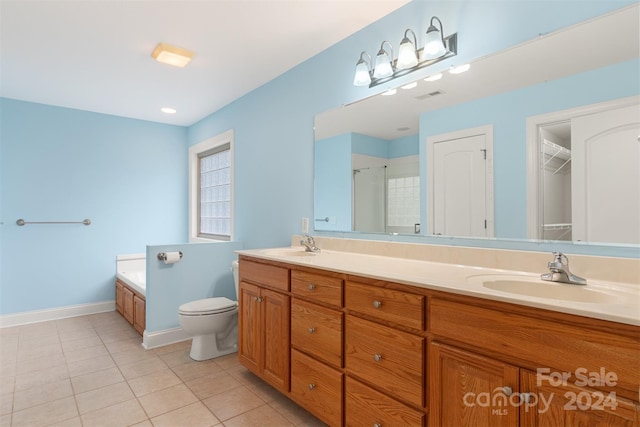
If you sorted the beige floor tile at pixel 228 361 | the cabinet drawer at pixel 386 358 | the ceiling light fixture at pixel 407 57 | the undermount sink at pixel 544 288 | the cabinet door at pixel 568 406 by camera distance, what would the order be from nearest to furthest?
the cabinet door at pixel 568 406, the undermount sink at pixel 544 288, the cabinet drawer at pixel 386 358, the ceiling light fixture at pixel 407 57, the beige floor tile at pixel 228 361

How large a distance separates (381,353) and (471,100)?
1.26 metres

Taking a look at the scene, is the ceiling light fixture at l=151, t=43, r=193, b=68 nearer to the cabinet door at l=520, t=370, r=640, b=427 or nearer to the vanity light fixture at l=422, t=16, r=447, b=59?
the vanity light fixture at l=422, t=16, r=447, b=59

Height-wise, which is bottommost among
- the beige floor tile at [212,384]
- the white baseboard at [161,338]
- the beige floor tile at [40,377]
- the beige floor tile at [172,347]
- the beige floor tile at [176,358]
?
the beige floor tile at [172,347]

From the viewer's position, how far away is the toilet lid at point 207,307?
8.50 feet

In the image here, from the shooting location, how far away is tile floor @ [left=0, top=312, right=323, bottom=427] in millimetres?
1888

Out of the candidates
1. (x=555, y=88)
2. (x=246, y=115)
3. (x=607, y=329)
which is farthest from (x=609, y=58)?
(x=246, y=115)

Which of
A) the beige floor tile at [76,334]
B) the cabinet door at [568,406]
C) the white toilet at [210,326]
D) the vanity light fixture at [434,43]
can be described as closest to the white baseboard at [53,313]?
the beige floor tile at [76,334]

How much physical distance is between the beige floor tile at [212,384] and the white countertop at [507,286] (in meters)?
1.04

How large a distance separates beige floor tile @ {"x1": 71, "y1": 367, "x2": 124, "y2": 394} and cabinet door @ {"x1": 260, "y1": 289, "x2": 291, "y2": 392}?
1.11 metres

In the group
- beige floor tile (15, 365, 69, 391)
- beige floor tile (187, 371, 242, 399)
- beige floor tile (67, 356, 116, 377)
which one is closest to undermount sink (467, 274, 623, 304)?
beige floor tile (187, 371, 242, 399)

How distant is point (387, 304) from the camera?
138 centimetres

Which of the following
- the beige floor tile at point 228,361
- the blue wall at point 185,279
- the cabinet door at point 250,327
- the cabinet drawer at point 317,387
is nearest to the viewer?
the cabinet drawer at point 317,387

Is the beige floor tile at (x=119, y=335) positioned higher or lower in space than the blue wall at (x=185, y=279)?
lower

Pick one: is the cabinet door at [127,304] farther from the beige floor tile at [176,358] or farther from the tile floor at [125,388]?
the beige floor tile at [176,358]
